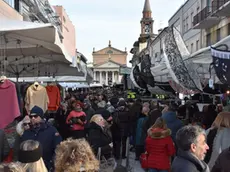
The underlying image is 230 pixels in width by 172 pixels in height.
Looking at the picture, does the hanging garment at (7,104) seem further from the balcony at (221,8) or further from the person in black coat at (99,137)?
the balcony at (221,8)

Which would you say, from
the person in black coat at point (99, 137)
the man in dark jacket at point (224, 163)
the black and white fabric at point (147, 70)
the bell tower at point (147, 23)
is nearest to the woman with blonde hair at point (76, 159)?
the man in dark jacket at point (224, 163)

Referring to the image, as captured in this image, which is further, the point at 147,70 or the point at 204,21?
the point at 204,21

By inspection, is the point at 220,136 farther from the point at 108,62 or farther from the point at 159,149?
the point at 108,62

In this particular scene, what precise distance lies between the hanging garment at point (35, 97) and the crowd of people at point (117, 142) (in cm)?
64

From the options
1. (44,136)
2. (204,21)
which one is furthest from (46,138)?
(204,21)

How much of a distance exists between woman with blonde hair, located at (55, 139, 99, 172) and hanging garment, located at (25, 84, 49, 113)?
4746 millimetres

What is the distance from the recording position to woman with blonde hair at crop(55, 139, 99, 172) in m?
2.96

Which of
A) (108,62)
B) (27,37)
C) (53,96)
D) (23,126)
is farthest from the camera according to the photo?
(108,62)

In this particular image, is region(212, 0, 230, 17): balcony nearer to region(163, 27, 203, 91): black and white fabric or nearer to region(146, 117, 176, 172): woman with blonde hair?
region(163, 27, 203, 91): black and white fabric

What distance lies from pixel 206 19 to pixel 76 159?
24408 millimetres

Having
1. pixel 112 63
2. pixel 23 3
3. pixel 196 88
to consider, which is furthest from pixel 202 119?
pixel 112 63

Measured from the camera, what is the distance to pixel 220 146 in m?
5.84

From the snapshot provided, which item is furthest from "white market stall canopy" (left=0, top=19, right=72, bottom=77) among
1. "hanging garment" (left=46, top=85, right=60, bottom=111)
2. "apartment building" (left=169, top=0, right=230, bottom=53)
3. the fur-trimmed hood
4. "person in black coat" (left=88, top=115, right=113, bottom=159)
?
"apartment building" (left=169, top=0, right=230, bottom=53)

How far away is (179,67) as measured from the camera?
25.3 ft
